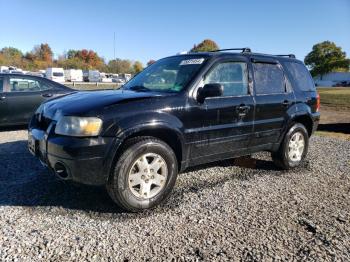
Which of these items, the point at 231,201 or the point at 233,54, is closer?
the point at 231,201

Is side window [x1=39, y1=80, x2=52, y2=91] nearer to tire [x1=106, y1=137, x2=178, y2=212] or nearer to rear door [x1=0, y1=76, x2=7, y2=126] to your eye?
rear door [x1=0, y1=76, x2=7, y2=126]

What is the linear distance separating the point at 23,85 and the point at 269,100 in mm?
6180

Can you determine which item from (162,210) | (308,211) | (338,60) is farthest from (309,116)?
(338,60)

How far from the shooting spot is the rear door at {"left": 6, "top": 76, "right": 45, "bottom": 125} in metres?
8.47

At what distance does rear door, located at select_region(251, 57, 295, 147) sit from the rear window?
0.23 meters

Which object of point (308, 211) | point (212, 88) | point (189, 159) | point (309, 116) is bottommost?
point (308, 211)

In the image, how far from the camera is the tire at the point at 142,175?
3771 millimetres

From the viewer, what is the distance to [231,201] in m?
4.34

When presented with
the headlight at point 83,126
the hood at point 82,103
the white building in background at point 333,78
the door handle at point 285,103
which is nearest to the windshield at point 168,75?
the hood at point 82,103

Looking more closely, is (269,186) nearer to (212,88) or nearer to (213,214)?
(213,214)

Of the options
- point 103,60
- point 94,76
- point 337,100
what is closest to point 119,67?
point 103,60

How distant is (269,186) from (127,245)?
98.0 inches

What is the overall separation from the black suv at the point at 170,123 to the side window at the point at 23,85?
14.6ft

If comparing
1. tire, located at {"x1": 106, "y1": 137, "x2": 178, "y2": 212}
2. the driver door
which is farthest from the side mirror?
tire, located at {"x1": 106, "y1": 137, "x2": 178, "y2": 212}
